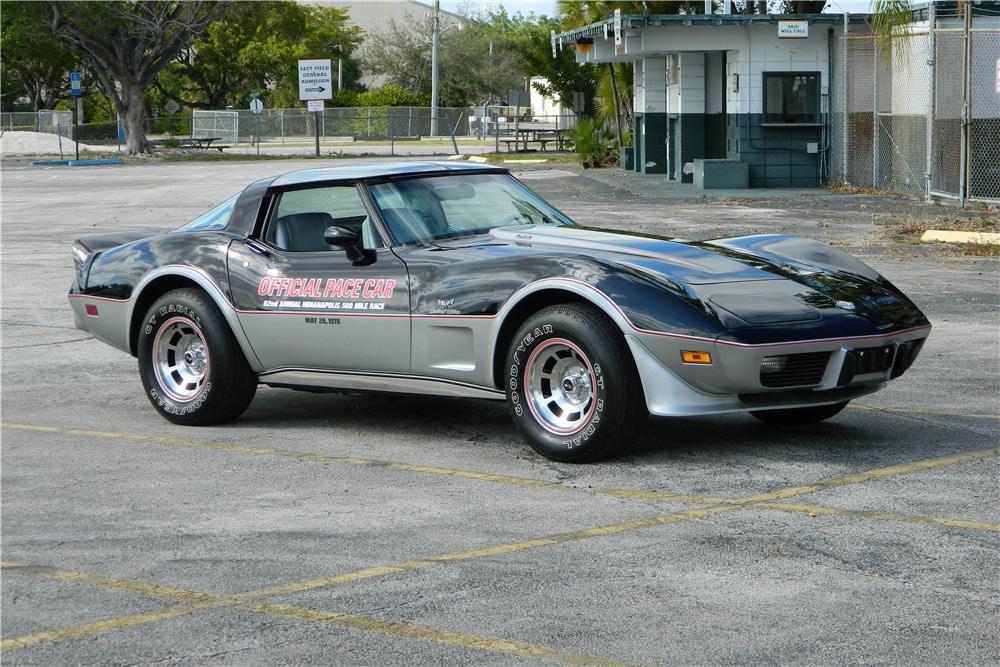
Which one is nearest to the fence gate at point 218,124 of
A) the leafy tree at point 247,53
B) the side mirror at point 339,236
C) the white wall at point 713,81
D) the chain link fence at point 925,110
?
the leafy tree at point 247,53

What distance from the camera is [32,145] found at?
59250 mm

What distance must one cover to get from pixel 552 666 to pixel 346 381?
3.47 m

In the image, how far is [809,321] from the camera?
20.7 ft

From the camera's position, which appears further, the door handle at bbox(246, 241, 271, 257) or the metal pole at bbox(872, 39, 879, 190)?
the metal pole at bbox(872, 39, 879, 190)

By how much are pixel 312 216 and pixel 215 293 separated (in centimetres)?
68

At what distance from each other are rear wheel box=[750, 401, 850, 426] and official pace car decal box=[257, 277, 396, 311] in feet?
6.84

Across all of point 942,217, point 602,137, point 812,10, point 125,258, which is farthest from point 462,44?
point 125,258

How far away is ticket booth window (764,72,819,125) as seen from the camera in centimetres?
2838

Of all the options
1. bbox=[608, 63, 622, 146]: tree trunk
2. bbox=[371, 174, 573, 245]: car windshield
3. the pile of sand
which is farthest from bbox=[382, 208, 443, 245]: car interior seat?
the pile of sand

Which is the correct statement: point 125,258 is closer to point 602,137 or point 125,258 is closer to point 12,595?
point 12,595

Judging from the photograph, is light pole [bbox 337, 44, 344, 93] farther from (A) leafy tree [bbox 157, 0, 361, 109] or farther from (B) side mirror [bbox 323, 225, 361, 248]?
(B) side mirror [bbox 323, 225, 361, 248]

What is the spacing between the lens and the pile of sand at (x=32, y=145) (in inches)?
2298

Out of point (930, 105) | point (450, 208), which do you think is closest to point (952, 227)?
point (930, 105)

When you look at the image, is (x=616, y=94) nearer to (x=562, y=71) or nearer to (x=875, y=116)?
(x=562, y=71)
